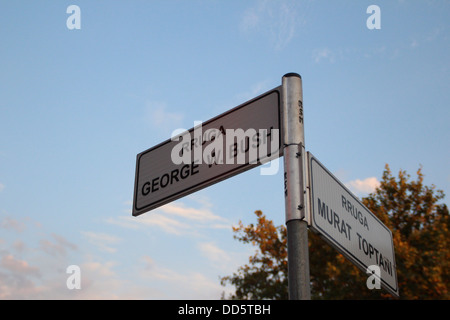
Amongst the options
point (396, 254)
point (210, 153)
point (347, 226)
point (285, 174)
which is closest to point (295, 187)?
point (285, 174)

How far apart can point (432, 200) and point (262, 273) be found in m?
7.88

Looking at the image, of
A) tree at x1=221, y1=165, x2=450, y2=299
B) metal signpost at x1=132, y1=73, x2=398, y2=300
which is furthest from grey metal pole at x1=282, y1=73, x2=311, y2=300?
tree at x1=221, y1=165, x2=450, y2=299

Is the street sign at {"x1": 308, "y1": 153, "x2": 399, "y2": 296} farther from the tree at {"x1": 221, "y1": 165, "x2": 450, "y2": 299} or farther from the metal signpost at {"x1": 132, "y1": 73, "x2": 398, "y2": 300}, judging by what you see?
the tree at {"x1": 221, "y1": 165, "x2": 450, "y2": 299}

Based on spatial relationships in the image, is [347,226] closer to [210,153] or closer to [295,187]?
[295,187]

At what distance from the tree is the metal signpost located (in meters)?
14.0

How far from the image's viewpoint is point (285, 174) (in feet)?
9.23

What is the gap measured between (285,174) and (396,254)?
50.4 ft

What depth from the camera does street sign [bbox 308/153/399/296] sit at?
2.87 metres

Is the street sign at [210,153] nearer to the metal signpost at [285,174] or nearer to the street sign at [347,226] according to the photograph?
the metal signpost at [285,174]

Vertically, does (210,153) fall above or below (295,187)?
above
